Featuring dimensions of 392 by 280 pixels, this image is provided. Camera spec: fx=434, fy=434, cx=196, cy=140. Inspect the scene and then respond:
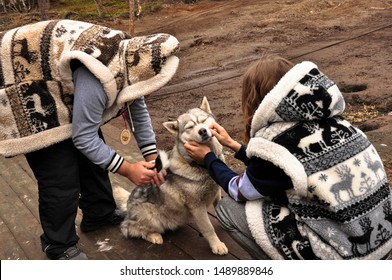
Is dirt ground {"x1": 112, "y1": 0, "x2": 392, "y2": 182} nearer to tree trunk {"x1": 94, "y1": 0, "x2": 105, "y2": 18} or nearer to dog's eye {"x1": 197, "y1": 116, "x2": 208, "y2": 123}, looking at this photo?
tree trunk {"x1": 94, "y1": 0, "x2": 105, "y2": 18}

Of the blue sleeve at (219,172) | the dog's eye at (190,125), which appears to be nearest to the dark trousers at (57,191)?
the dog's eye at (190,125)

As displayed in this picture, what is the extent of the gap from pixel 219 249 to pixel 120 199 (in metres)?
0.98

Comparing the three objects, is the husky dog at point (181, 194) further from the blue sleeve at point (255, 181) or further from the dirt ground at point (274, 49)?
the dirt ground at point (274, 49)

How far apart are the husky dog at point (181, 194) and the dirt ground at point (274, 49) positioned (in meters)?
1.79

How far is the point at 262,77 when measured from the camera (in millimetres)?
2232

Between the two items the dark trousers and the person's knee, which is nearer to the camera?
the person's knee

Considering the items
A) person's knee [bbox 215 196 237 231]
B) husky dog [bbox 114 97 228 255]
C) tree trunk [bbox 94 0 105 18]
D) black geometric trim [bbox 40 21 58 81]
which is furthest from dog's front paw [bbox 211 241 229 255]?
tree trunk [bbox 94 0 105 18]

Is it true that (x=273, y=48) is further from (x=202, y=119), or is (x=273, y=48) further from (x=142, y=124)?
(x=202, y=119)

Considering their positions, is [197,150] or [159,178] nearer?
[197,150]

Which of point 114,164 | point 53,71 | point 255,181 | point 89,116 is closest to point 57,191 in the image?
point 114,164

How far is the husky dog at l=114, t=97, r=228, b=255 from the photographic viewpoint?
9.12 feet

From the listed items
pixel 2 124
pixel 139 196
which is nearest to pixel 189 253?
pixel 139 196

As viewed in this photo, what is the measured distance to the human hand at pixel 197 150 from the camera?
2633mm

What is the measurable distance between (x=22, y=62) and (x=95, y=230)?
141 centimetres
